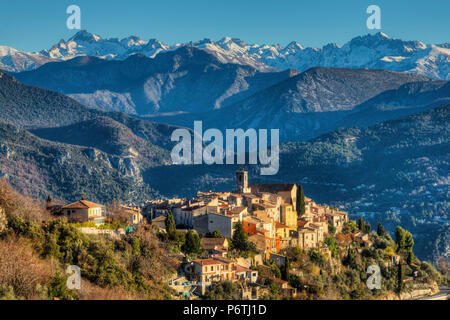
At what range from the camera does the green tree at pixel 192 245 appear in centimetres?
5188

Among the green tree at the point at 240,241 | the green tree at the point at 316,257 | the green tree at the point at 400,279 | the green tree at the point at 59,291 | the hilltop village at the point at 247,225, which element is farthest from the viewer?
the green tree at the point at 400,279

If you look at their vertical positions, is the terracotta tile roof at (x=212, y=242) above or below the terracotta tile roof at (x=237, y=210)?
below

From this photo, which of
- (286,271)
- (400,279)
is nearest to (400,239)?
(400,279)

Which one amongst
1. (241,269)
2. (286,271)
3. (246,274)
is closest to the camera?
(246,274)

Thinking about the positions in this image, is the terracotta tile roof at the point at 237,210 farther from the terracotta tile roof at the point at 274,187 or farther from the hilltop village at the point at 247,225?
the terracotta tile roof at the point at 274,187

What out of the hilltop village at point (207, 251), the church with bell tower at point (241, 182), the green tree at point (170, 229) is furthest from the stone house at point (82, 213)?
the church with bell tower at point (241, 182)

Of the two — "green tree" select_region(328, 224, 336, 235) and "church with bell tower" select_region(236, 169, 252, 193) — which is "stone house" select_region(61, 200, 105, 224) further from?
"green tree" select_region(328, 224, 336, 235)

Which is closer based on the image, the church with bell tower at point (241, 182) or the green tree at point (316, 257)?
the green tree at point (316, 257)

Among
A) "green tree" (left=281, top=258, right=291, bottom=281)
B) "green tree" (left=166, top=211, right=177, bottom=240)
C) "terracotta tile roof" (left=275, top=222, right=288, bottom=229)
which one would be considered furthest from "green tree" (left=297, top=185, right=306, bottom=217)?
"green tree" (left=166, top=211, right=177, bottom=240)

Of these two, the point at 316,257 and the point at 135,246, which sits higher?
the point at 135,246

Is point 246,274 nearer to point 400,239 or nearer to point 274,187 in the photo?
point 274,187

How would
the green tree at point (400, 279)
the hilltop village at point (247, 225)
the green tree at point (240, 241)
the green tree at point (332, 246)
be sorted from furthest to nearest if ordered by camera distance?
1. the green tree at point (400, 279)
2. the green tree at point (332, 246)
3. the green tree at point (240, 241)
4. the hilltop village at point (247, 225)

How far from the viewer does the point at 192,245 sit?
5191cm
